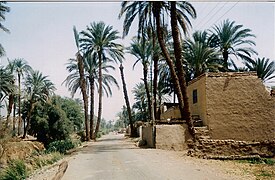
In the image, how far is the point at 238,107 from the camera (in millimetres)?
18891

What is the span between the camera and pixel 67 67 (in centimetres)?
3744

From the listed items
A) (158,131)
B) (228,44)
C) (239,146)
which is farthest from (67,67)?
(239,146)

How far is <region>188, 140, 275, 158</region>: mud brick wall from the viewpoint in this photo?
13805 mm

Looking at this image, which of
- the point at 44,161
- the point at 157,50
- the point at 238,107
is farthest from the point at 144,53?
the point at 44,161

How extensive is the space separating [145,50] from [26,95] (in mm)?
17707

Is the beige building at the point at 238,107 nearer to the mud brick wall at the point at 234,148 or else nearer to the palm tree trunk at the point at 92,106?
the mud brick wall at the point at 234,148

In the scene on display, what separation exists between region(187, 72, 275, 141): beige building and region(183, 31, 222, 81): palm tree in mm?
11249

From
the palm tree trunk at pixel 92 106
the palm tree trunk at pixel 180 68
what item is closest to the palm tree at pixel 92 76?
the palm tree trunk at pixel 92 106

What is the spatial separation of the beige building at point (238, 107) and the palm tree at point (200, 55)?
36.9 feet

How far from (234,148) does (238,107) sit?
17.2ft

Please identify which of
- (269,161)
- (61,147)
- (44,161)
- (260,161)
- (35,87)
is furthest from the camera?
(35,87)

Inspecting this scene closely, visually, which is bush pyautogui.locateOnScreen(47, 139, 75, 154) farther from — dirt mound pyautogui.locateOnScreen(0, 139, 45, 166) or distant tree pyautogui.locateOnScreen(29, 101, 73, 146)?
distant tree pyautogui.locateOnScreen(29, 101, 73, 146)

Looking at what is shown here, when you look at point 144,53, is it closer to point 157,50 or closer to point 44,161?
point 157,50

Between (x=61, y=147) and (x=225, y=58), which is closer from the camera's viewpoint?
(x=61, y=147)
